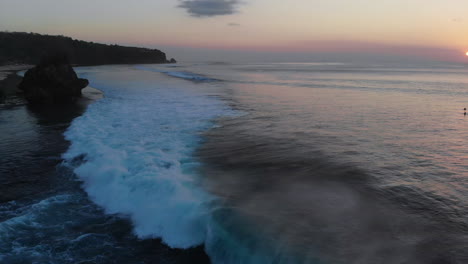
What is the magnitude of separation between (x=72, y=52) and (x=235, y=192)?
45.6m

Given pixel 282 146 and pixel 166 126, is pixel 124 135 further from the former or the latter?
pixel 282 146

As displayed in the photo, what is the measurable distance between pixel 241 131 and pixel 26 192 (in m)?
8.13

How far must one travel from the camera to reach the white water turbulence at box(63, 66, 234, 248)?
22.4ft

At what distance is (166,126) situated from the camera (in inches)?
621

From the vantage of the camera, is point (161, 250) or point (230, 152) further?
point (230, 152)

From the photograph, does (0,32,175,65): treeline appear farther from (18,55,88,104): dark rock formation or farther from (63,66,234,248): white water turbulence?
(63,66,234,248): white water turbulence

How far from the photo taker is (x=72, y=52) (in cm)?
4622

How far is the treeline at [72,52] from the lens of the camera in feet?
240

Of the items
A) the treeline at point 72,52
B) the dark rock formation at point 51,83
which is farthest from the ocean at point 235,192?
the treeline at point 72,52

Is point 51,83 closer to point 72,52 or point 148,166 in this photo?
point 148,166

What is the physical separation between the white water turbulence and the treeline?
664 inches

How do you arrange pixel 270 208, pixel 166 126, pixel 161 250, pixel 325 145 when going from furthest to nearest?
pixel 166 126 → pixel 325 145 → pixel 270 208 → pixel 161 250

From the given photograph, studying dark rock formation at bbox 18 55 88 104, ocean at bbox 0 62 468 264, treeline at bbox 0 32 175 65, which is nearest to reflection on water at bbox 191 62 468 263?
ocean at bbox 0 62 468 264

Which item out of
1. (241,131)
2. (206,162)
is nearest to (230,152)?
(206,162)
